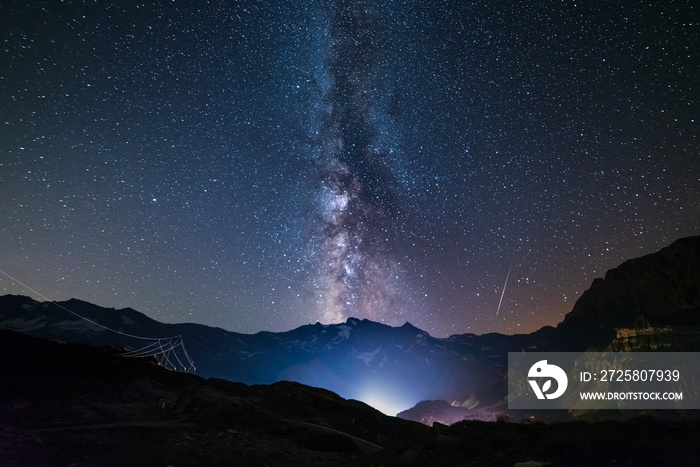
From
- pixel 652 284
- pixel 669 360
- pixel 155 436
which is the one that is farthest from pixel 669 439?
pixel 652 284

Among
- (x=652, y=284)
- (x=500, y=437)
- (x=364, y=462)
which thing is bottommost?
(x=364, y=462)

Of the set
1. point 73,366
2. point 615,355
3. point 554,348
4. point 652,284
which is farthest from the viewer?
point 554,348

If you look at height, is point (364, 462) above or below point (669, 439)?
below

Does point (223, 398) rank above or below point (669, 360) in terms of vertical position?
below

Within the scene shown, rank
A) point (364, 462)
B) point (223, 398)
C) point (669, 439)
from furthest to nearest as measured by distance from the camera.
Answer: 1. point (223, 398)
2. point (364, 462)
3. point (669, 439)

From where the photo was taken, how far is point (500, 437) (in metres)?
11.3

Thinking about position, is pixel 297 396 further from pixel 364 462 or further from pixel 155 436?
pixel 364 462

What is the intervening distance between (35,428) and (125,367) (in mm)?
18744

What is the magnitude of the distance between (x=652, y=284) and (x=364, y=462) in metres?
165

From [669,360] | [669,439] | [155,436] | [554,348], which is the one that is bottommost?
[155,436]

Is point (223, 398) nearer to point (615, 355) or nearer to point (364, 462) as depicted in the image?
point (364, 462)

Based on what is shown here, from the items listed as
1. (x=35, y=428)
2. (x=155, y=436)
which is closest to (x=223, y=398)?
(x=155, y=436)

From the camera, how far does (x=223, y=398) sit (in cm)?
2469

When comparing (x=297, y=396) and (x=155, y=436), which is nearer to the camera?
(x=155, y=436)
